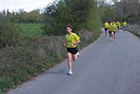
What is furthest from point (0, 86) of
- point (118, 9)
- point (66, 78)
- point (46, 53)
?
point (118, 9)

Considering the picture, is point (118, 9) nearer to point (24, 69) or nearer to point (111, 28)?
point (111, 28)

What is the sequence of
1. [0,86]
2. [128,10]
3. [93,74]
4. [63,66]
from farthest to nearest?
[128,10]
[63,66]
[93,74]
[0,86]

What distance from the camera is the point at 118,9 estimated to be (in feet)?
199

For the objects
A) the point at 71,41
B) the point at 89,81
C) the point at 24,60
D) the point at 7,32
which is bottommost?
the point at 89,81

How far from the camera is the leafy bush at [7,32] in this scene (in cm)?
887

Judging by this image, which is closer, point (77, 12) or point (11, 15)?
point (11, 15)

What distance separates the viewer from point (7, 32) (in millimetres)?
8984

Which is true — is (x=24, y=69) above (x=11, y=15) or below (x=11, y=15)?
below

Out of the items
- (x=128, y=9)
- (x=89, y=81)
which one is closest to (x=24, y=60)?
(x=89, y=81)

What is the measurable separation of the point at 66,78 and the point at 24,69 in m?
1.85

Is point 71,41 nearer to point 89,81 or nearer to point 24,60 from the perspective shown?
point 89,81

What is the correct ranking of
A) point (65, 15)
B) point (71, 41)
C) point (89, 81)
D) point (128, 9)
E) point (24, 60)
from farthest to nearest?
point (128, 9)
point (65, 15)
point (24, 60)
point (71, 41)
point (89, 81)

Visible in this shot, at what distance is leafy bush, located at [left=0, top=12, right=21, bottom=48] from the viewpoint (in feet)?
29.1

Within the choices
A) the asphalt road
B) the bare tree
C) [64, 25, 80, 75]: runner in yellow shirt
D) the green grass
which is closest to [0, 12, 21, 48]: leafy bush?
the green grass
